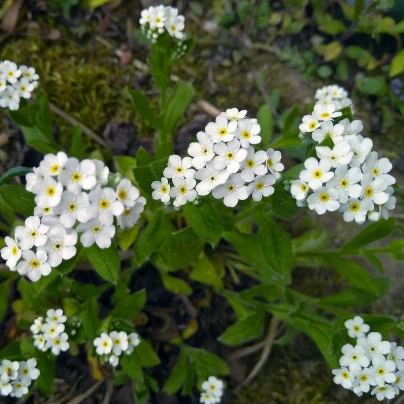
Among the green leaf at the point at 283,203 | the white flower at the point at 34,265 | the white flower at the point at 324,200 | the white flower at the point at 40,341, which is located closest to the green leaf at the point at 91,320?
the white flower at the point at 40,341

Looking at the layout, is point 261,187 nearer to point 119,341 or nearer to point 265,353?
Answer: point 119,341

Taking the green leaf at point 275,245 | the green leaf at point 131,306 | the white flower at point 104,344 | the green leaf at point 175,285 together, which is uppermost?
the green leaf at point 275,245

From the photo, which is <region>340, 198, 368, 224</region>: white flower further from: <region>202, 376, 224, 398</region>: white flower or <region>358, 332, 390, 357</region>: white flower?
<region>202, 376, 224, 398</region>: white flower

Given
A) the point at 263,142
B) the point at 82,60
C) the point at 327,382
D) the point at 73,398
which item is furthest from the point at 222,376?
the point at 82,60

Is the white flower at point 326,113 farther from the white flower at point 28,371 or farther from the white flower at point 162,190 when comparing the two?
the white flower at point 28,371

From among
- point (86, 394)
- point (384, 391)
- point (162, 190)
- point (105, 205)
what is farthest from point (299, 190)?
point (86, 394)
